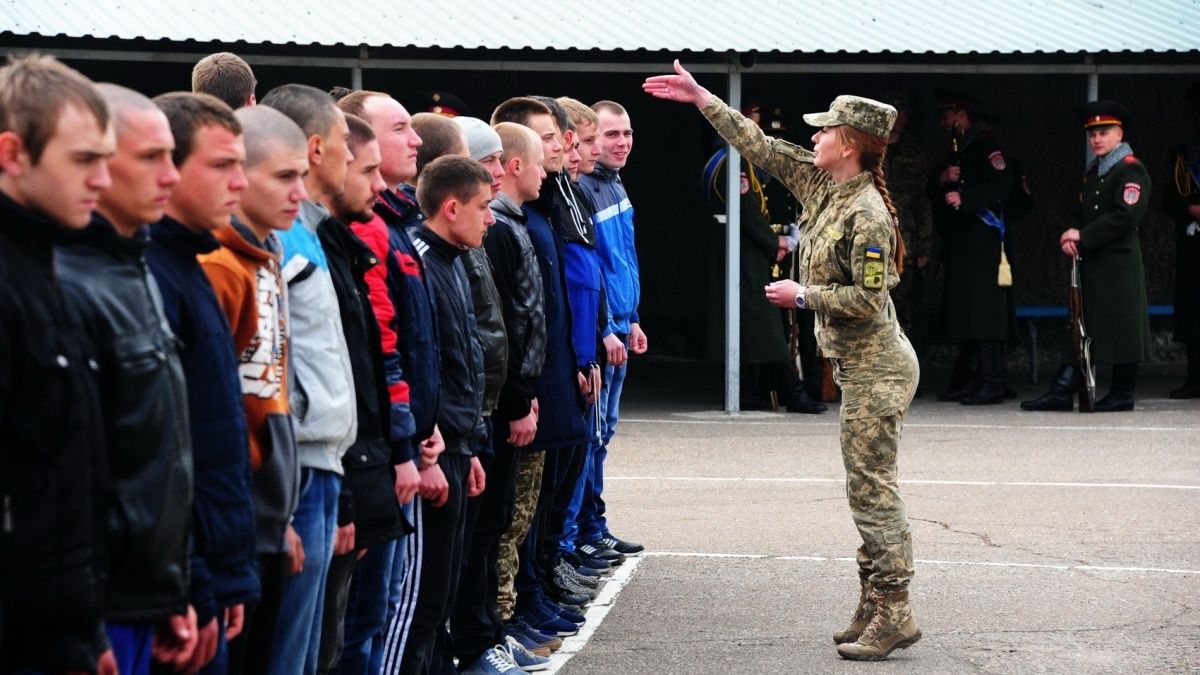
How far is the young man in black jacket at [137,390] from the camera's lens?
299 centimetres

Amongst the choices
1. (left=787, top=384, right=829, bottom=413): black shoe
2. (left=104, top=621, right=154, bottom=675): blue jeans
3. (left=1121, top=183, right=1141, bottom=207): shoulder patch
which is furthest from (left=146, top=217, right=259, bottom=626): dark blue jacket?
(left=1121, top=183, right=1141, bottom=207): shoulder patch

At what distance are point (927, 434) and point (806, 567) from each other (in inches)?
191

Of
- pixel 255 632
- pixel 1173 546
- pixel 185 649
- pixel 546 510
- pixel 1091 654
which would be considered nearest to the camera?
pixel 185 649

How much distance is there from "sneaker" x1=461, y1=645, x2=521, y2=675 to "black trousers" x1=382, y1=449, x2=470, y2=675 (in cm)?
53

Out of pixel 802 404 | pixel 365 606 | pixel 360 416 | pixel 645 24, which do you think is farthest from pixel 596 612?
pixel 645 24

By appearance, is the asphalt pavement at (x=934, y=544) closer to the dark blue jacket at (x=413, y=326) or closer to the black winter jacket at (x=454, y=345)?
the black winter jacket at (x=454, y=345)

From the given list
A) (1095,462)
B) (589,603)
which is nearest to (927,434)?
(1095,462)

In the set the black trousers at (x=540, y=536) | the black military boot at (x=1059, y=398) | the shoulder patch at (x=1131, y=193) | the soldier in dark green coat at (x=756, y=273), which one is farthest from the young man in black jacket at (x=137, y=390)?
the black military boot at (x=1059, y=398)

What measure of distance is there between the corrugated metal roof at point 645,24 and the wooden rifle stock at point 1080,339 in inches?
71.0

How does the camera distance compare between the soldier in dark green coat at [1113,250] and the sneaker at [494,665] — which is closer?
the sneaker at [494,665]

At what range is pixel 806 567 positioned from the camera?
25.9ft

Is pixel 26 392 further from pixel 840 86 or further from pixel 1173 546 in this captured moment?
pixel 840 86

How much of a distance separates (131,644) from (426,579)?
202 centimetres

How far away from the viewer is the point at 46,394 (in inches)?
109
